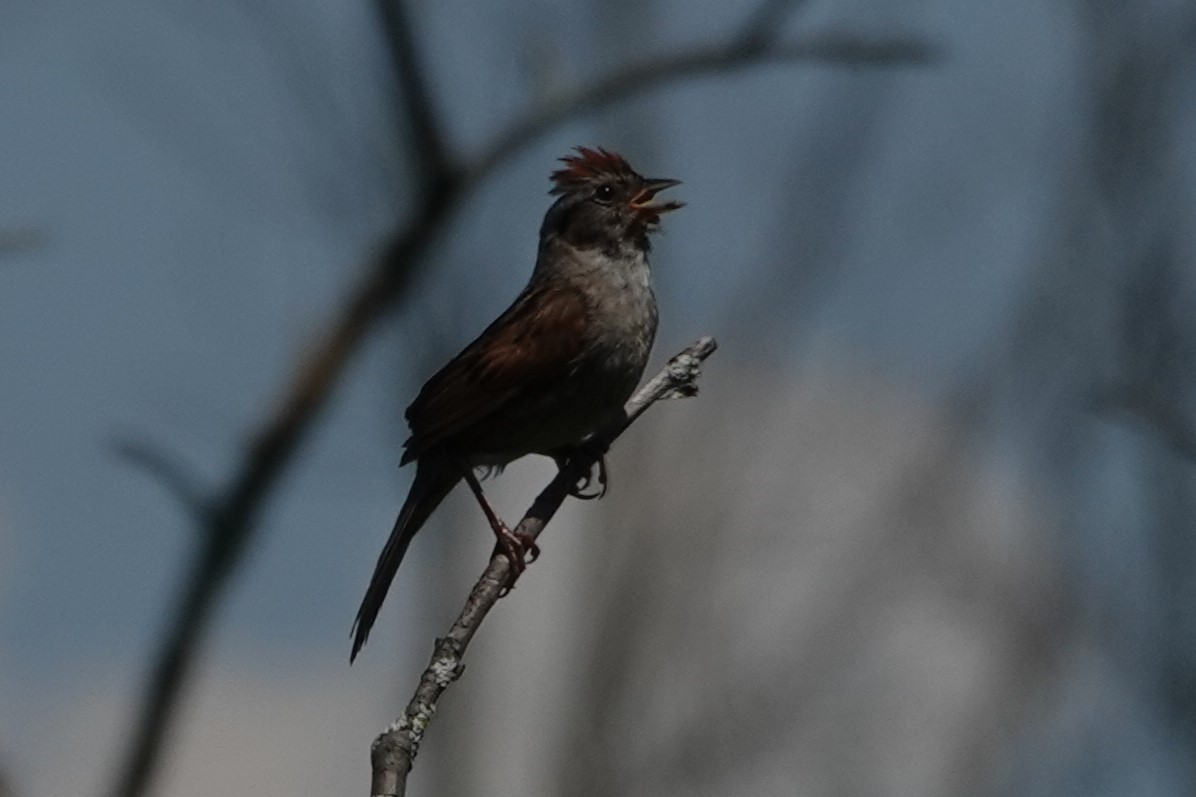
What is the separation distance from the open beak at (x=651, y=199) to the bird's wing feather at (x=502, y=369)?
375 mm

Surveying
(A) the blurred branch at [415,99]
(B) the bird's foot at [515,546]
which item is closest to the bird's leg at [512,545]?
(B) the bird's foot at [515,546]

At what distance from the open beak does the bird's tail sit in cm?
113

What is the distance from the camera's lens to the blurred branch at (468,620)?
13.3 ft

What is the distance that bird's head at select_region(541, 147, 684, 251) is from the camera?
792 cm

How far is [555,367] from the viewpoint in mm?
7379

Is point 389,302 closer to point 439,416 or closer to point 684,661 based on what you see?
point 439,416

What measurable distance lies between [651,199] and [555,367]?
895 mm

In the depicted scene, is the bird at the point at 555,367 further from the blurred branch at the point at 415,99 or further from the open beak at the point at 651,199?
the blurred branch at the point at 415,99

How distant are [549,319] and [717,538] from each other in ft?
23.2

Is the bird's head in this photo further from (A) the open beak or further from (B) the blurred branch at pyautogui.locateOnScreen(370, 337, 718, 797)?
(B) the blurred branch at pyautogui.locateOnScreen(370, 337, 718, 797)

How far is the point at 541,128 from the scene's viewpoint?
975 centimetres

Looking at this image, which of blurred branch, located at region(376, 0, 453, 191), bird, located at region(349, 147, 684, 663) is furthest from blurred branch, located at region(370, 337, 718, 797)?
blurred branch, located at region(376, 0, 453, 191)

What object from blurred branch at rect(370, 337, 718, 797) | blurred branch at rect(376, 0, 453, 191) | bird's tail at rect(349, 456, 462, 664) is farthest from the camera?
blurred branch at rect(376, 0, 453, 191)

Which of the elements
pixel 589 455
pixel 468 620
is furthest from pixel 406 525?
pixel 468 620
